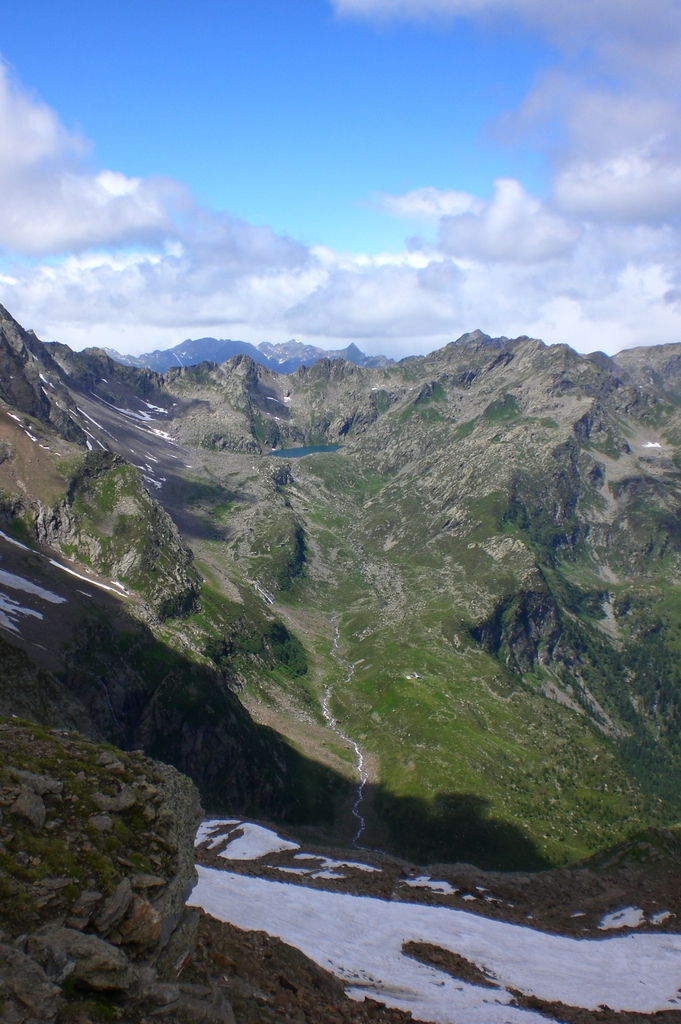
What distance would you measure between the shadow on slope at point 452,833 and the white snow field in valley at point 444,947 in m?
77.0

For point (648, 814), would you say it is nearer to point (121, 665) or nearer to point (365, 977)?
point (121, 665)

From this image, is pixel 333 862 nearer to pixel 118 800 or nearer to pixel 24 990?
pixel 118 800

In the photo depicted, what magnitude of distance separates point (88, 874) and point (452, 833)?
124 m

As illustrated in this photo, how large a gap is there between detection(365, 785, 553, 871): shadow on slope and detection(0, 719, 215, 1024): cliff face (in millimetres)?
108490

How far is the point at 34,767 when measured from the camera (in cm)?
2553

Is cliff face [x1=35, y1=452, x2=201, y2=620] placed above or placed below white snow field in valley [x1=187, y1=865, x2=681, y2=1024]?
above

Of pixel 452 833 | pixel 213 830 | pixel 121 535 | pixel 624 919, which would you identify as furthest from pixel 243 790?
pixel 624 919

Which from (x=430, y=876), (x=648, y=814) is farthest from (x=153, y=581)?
(x=648, y=814)

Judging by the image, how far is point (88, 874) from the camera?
21016 millimetres

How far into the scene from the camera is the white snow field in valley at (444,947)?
33656mm

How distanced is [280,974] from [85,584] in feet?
419

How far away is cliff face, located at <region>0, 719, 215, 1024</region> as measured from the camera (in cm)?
1684

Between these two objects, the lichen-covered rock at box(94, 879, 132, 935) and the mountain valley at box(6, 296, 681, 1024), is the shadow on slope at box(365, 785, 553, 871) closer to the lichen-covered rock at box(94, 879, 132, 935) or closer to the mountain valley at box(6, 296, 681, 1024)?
the mountain valley at box(6, 296, 681, 1024)

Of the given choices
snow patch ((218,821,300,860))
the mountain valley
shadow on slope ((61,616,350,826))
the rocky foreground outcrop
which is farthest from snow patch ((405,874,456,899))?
shadow on slope ((61,616,350,826))
